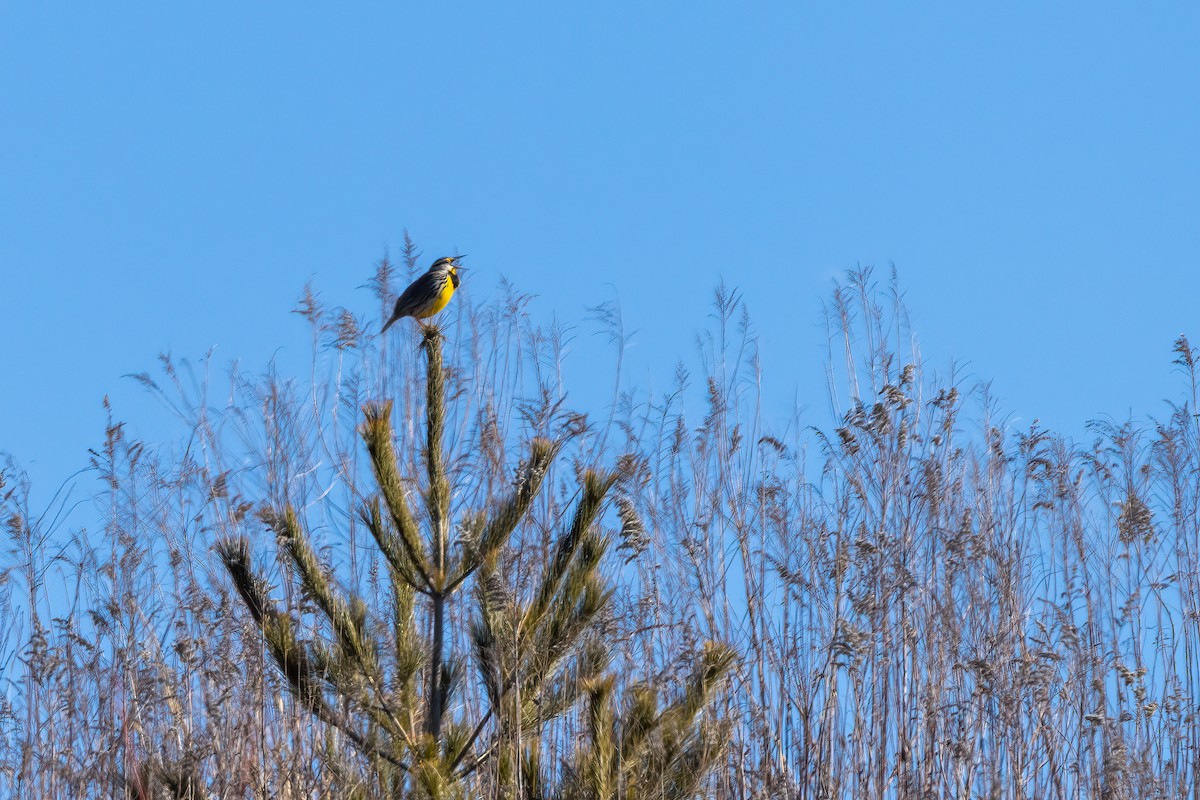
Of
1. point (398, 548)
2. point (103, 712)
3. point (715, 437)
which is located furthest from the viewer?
point (715, 437)

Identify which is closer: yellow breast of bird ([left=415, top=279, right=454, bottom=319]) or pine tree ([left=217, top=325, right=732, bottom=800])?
pine tree ([left=217, top=325, right=732, bottom=800])

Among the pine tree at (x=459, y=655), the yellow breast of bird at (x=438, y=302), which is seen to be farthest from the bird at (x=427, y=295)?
the pine tree at (x=459, y=655)

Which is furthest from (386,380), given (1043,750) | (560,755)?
(1043,750)

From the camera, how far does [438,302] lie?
605 centimetres

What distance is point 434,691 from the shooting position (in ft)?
14.8

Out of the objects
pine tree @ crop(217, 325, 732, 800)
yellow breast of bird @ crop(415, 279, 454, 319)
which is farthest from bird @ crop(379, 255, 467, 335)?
pine tree @ crop(217, 325, 732, 800)

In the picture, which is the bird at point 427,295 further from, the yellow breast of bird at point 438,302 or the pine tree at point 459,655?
the pine tree at point 459,655

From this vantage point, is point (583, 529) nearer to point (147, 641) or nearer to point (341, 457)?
point (341, 457)

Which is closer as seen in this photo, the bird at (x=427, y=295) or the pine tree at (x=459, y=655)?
the pine tree at (x=459, y=655)

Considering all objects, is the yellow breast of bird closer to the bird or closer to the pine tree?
the bird

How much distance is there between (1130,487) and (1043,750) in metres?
1.08

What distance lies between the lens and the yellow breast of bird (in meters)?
6.02

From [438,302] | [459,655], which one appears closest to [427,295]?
[438,302]

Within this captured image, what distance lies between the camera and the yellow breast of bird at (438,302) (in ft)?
19.8
